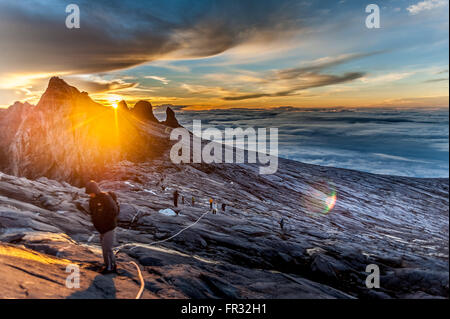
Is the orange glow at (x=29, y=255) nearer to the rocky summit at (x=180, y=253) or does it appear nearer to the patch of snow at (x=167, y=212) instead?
the rocky summit at (x=180, y=253)

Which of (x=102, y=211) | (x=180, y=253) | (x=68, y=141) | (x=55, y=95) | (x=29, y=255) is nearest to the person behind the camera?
(x=102, y=211)

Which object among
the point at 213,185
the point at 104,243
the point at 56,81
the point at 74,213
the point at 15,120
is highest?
the point at 56,81

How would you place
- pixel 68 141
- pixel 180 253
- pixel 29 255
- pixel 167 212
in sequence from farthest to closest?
pixel 68 141
pixel 167 212
pixel 180 253
pixel 29 255

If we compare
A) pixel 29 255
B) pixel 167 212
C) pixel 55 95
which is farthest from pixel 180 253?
pixel 55 95

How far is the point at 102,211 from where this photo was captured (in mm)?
7199

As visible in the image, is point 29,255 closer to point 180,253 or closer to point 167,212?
point 180,253

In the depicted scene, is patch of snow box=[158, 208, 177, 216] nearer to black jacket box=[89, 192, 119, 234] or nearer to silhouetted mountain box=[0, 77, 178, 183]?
black jacket box=[89, 192, 119, 234]

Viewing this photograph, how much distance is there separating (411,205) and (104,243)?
248 feet

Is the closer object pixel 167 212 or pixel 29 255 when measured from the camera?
pixel 29 255

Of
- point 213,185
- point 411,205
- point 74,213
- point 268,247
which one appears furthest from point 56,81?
point 411,205

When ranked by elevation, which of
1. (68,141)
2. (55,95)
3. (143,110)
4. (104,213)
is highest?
(143,110)

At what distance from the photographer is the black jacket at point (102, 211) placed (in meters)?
7.16
